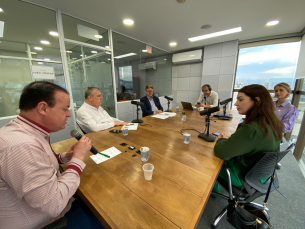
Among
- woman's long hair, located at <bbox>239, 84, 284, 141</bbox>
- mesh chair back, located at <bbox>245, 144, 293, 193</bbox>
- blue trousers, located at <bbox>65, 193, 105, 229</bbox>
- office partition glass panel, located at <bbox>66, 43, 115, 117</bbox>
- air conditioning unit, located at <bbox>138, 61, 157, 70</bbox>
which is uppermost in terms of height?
air conditioning unit, located at <bbox>138, 61, 157, 70</bbox>

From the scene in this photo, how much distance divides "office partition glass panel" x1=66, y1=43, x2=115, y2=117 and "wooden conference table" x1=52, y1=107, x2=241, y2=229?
77.7 inches

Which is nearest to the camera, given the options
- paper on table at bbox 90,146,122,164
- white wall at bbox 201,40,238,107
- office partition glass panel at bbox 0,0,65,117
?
paper on table at bbox 90,146,122,164

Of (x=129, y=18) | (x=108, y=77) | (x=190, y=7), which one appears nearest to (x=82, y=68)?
(x=108, y=77)

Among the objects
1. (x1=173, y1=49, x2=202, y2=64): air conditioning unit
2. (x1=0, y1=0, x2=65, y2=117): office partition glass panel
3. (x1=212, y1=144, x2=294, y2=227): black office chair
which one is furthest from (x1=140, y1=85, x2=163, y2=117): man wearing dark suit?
(x1=173, y1=49, x2=202, y2=64): air conditioning unit

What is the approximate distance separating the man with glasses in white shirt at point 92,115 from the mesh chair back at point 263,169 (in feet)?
5.68

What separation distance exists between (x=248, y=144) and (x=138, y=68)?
14.6 ft

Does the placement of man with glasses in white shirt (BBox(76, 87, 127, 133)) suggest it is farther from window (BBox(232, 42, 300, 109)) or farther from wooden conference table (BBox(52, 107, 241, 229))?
window (BBox(232, 42, 300, 109))

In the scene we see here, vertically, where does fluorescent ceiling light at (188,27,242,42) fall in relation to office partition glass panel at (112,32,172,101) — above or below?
above

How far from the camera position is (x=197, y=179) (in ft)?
2.96

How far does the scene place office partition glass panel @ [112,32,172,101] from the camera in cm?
380

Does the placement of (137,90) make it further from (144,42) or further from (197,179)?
(197,179)

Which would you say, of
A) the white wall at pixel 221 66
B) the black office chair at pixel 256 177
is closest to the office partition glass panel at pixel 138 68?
the white wall at pixel 221 66

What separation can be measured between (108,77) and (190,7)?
2441 mm

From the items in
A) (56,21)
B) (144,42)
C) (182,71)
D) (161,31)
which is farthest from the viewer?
(182,71)
